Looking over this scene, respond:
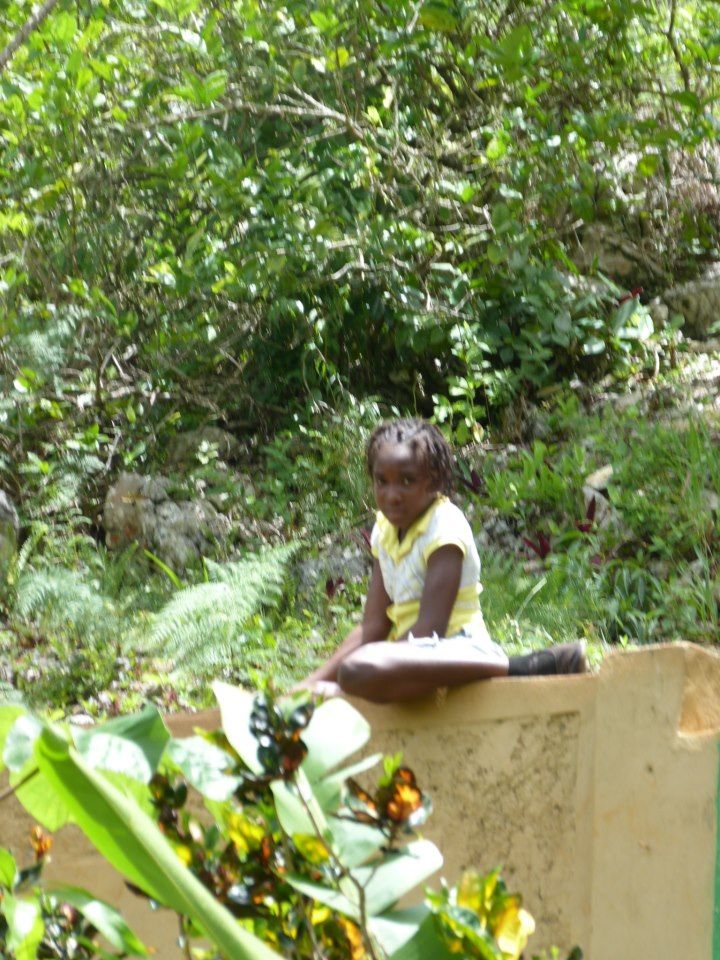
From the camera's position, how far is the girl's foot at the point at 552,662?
2758 millimetres

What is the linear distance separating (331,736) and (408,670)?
109cm

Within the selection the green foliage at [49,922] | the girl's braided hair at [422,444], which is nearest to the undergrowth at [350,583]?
the girl's braided hair at [422,444]

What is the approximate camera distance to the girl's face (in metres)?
3.66

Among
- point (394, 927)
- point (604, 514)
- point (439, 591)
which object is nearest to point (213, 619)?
point (604, 514)

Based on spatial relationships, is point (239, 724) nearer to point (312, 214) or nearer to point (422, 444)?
point (422, 444)

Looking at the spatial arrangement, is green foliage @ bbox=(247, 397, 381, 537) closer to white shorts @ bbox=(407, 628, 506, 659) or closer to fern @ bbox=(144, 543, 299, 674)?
fern @ bbox=(144, 543, 299, 674)

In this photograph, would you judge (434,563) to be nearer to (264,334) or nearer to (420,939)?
(420,939)

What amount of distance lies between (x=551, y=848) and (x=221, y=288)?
509cm

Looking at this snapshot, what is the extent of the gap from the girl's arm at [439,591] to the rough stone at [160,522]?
3012 millimetres

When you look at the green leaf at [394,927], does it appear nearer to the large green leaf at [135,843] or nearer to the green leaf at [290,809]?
the green leaf at [290,809]

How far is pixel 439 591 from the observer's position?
349 cm

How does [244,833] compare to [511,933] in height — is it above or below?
above

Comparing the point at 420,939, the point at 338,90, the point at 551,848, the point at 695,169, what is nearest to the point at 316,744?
the point at 420,939

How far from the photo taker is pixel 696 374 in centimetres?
657
